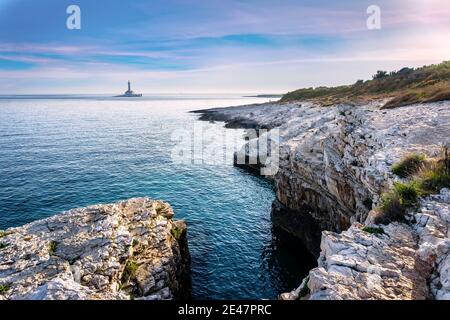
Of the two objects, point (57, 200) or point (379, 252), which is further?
point (57, 200)

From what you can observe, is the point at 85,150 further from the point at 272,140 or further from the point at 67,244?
the point at 67,244

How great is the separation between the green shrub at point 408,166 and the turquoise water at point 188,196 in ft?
45.0

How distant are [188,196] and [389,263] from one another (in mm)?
34762

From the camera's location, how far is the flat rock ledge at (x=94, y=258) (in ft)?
46.6

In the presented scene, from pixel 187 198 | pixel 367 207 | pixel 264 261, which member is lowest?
pixel 264 261

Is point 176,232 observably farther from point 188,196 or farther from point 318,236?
point 188,196

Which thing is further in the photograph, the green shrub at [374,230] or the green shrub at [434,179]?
the green shrub at [434,179]

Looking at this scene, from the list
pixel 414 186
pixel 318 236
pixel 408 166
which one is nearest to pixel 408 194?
pixel 414 186

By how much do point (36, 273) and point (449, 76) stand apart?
6965 centimetres

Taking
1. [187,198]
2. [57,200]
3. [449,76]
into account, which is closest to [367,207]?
[187,198]

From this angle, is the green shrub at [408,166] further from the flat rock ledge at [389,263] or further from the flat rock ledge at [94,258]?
the flat rock ledge at [94,258]

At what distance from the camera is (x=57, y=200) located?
4031 cm

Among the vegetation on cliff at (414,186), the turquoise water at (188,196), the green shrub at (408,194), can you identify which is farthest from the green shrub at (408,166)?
the turquoise water at (188,196)
